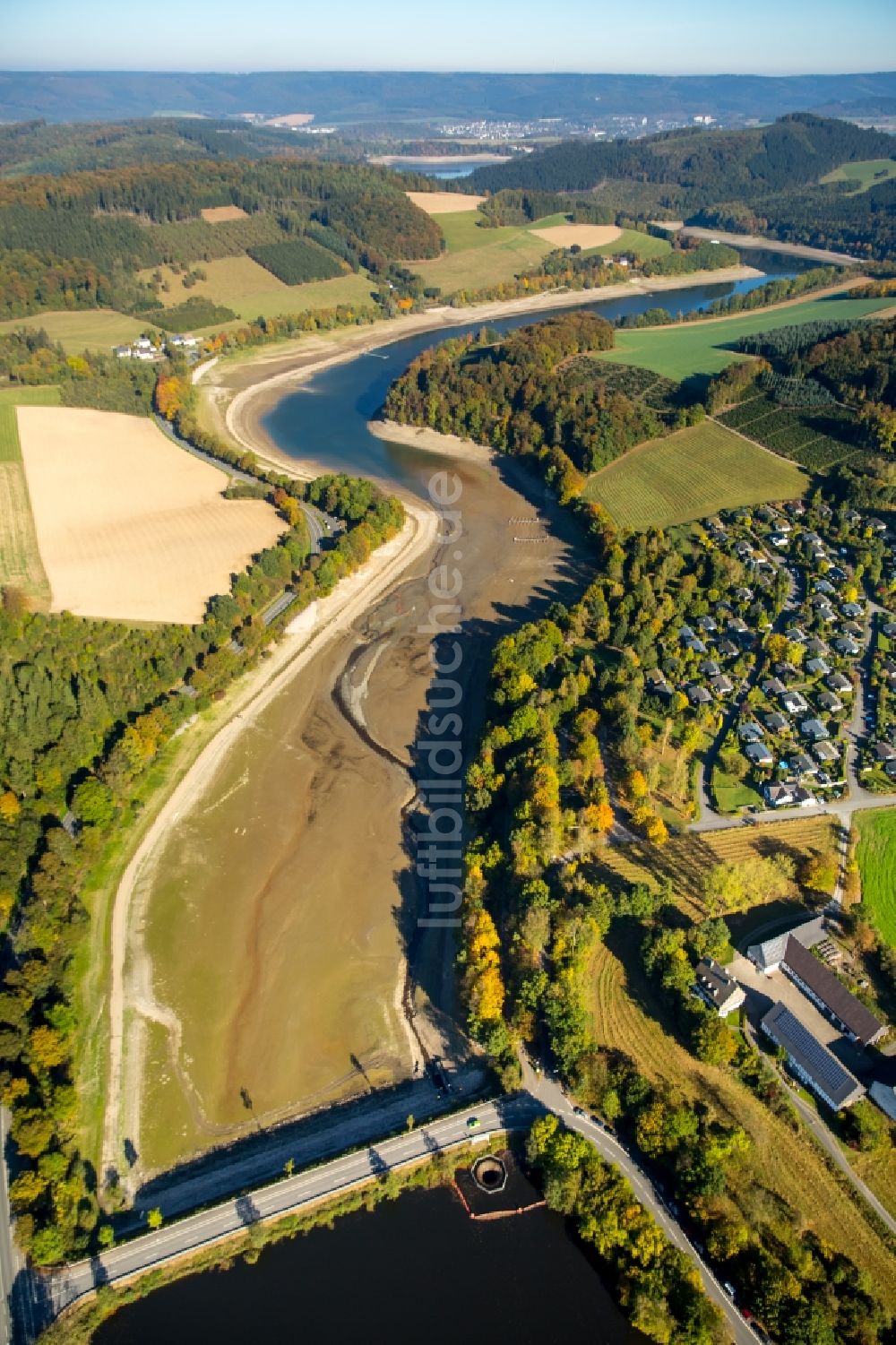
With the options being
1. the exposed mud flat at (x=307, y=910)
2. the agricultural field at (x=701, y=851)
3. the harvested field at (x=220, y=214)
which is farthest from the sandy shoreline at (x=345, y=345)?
the agricultural field at (x=701, y=851)

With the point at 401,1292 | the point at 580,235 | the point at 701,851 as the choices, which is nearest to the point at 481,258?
the point at 580,235

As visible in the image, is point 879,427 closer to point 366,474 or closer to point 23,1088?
point 366,474

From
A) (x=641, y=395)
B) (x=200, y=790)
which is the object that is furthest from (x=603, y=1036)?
(x=641, y=395)

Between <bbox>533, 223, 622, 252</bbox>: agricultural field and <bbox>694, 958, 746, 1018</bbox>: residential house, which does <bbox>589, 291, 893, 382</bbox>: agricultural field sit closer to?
<bbox>533, 223, 622, 252</bbox>: agricultural field

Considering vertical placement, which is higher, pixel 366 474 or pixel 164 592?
pixel 366 474

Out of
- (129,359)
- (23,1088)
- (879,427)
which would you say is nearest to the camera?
(23,1088)

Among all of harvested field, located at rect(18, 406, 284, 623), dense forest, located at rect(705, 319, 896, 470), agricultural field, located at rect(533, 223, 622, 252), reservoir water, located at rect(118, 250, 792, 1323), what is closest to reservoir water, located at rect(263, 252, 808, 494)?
harvested field, located at rect(18, 406, 284, 623)

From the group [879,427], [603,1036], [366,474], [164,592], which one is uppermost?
[879,427]
